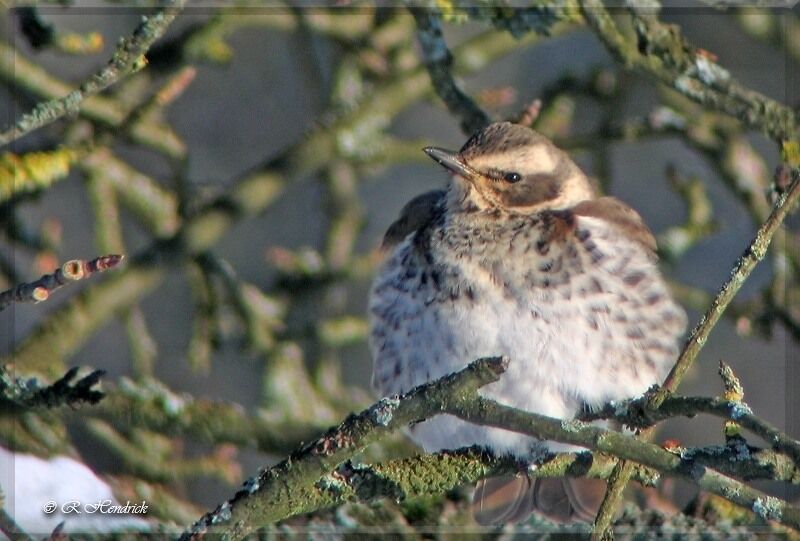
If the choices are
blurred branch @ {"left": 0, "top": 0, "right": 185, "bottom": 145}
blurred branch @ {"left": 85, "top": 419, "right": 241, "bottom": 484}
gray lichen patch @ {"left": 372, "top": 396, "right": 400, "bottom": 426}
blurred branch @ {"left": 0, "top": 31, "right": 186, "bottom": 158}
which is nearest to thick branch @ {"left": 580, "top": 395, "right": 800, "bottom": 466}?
gray lichen patch @ {"left": 372, "top": 396, "right": 400, "bottom": 426}

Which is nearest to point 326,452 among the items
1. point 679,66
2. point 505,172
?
point 505,172

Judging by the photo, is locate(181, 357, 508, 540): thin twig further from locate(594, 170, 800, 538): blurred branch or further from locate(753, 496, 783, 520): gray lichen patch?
locate(753, 496, 783, 520): gray lichen patch

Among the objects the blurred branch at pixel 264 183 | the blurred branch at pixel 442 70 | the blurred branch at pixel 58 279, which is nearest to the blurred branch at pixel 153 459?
the blurred branch at pixel 264 183

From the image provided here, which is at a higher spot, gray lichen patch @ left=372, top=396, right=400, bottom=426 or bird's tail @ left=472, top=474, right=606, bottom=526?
bird's tail @ left=472, top=474, right=606, bottom=526

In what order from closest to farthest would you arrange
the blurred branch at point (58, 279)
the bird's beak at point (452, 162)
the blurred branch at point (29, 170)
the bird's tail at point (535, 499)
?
the blurred branch at point (58, 279) → the bird's beak at point (452, 162) → the bird's tail at point (535, 499) → the blurred branch at point (29, 170)

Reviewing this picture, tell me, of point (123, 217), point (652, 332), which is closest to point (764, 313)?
point (652, 332)

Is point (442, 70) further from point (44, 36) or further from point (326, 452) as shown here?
point (326, 452)

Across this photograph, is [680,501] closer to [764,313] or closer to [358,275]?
[764,313]

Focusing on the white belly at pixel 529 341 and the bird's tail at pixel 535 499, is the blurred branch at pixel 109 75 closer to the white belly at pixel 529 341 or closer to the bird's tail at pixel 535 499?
the white belly at pixel 529 341
